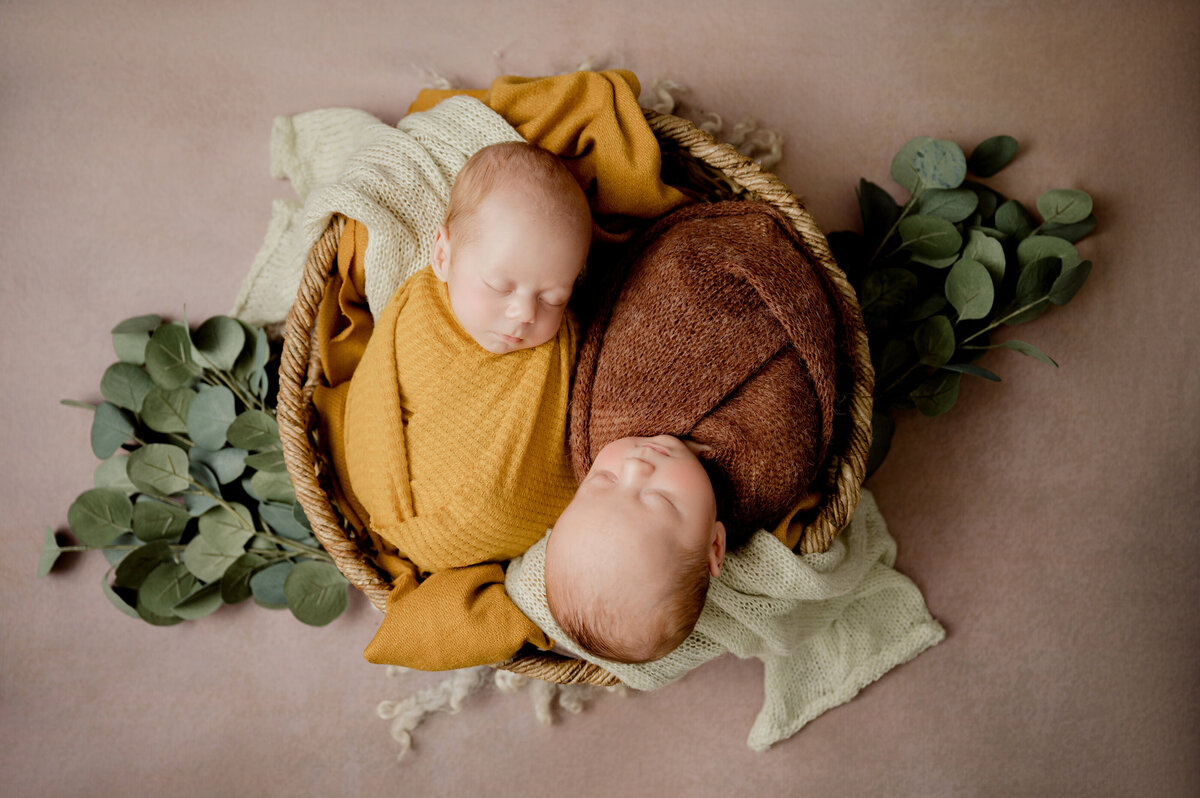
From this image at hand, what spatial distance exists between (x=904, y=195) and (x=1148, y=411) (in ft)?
1.72

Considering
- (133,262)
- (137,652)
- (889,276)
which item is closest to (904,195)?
(889,276)

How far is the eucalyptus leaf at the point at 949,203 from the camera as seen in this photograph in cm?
112

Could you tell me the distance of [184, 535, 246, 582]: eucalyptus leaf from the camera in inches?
45.5

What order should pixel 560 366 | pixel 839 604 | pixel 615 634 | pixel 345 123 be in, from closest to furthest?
pixel 615 634
pixel 560 366
pixel 839 604
pixel 345 123

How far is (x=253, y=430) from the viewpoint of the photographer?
43.7 inches

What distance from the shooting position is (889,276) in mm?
1115

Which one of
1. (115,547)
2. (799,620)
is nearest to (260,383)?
(115,547)

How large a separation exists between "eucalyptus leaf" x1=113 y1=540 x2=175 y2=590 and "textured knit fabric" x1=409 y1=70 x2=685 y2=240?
837 mm

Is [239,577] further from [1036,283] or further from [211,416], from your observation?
[1036,283]

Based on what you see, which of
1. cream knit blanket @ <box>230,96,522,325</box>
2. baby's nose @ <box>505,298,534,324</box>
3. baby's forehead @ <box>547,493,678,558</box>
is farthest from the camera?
cream knit blanket @ <box>230,96,522,325</box>

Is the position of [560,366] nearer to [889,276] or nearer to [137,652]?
[889,276]

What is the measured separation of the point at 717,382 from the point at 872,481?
47 cm

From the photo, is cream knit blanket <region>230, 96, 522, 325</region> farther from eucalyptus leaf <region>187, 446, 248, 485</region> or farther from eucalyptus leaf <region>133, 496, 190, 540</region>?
eucalyptus leaf <region>133, 496, 190, 540</region>

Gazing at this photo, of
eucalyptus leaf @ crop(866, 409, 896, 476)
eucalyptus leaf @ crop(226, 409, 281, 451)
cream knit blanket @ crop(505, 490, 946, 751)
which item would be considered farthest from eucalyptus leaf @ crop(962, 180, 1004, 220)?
eucalyptus leaf @ crop(226, 409, 281, 451)
